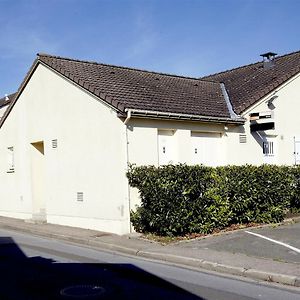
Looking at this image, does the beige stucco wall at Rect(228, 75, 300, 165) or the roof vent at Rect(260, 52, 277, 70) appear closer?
the beige stucco wall at Rect(228, 75, 300, 165)

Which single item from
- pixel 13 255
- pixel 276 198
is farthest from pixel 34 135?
pixel 276 198

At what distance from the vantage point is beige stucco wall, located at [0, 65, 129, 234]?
13.1 metres

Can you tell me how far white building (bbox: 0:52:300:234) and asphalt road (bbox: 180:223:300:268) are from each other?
2.88 meters

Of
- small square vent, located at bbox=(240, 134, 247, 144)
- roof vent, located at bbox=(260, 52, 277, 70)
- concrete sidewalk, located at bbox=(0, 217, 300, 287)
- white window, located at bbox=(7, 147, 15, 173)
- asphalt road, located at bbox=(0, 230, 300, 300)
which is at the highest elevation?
roof vent, located at bbox=(260, 52, 277, 70)

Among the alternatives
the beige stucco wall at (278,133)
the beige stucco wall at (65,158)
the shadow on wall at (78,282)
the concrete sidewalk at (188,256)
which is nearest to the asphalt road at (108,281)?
the shadow on wall at (78,282)

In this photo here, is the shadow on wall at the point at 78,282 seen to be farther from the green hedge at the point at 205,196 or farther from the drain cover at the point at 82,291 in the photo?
the green hedge at the point at 205,196

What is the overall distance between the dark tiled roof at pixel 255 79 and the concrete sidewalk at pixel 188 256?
6.91 metres

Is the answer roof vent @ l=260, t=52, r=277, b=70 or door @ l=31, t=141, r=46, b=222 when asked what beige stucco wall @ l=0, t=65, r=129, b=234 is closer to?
door @ l=31, t=141, r=46, b=222

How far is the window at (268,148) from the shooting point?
1669 cm

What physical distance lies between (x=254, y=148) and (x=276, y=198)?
9.40 ft

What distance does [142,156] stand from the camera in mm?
13078

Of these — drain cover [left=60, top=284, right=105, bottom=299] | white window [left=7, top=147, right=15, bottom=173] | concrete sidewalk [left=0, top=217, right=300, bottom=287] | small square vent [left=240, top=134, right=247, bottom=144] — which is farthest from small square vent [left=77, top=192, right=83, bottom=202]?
drain cover [left=60, top=284, right=105, bottom=299]

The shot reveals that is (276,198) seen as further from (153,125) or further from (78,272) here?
(78,272)

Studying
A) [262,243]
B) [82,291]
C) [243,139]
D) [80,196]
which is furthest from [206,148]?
[82,291]
